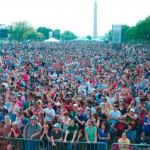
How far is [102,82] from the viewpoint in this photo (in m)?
18.5

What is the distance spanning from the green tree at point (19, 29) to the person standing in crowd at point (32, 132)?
A: 110945 mm

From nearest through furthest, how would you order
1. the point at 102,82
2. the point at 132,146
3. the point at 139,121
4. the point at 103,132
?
the point at 132,146
the point at 103,132
the point at 139,121
the point at 102,82

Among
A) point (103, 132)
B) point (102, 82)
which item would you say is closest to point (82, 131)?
point (103, 132)

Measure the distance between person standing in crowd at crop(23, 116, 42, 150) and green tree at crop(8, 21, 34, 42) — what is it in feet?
364

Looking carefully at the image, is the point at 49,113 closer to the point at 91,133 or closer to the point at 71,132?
the point at 71,132

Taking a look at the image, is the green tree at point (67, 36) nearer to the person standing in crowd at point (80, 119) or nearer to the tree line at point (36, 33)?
the tree line at point (36, 33)

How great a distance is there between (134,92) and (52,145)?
7.50 meters

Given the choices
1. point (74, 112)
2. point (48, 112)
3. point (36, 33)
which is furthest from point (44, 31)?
point (74, 112)

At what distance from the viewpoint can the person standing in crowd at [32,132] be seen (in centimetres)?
971

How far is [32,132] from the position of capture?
9.84 meters

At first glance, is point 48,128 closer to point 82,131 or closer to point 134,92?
point 82,131

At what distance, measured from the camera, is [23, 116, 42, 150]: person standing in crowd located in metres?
9.71

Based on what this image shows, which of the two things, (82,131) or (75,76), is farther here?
(75,76)

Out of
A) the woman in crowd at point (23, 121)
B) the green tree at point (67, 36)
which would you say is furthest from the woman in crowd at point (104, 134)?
the green tree at point (67, 36)
